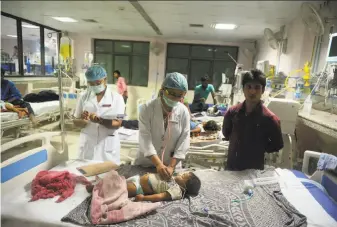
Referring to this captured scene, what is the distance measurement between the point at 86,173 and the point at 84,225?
2.01ft

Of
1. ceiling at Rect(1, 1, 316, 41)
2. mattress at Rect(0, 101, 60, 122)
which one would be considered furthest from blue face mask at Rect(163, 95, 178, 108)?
mattress at Rect(0, 101, 60, 122)

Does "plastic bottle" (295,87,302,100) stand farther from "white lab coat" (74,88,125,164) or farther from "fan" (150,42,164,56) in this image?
"fan" (150,42,164,56)

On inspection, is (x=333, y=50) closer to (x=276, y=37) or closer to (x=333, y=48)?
(x=333, y=48)

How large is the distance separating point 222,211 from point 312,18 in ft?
10.8

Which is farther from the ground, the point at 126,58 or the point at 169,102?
the point at 126,58

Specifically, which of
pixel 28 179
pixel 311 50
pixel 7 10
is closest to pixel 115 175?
pixel 28 179

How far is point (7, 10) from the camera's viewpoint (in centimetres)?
509

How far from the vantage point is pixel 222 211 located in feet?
4.58

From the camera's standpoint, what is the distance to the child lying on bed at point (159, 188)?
4.92ft

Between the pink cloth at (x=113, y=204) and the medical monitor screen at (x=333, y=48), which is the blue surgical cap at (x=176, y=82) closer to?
the pink cloth at (x=113, y=204)

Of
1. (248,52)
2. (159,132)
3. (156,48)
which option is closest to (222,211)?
(159,132)

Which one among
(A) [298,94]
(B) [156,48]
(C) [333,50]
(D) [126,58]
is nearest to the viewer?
(C) [333,50]

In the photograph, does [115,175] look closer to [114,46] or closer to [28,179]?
[28,179]

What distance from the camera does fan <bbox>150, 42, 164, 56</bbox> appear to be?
767 centimetres
